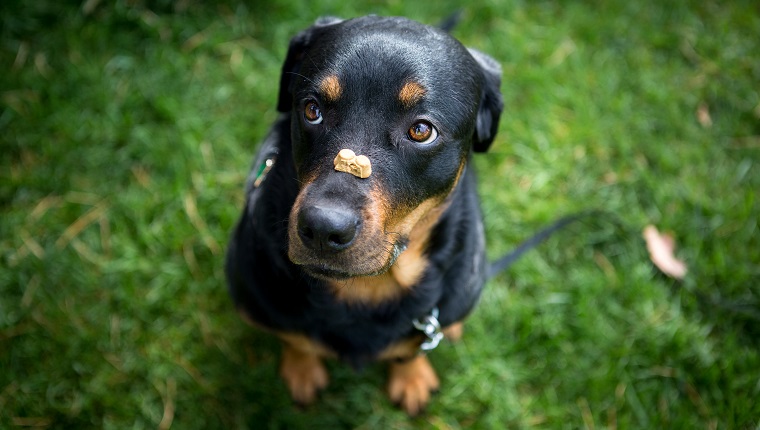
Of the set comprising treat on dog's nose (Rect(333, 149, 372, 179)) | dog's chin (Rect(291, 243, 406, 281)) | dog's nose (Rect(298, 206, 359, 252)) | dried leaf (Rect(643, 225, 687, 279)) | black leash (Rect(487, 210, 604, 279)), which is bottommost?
dried leaf (Rect(643, 225, 687, 279))

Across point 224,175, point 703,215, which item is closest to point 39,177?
point 224,175

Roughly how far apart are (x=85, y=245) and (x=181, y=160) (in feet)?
2.27

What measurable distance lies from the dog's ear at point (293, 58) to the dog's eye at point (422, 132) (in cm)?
53

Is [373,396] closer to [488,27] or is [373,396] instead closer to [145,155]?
[145,155]

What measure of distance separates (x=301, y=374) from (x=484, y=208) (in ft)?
4.48

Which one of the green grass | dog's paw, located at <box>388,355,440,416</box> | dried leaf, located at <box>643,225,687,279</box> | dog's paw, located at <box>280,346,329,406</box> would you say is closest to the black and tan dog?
dog's paw, located at <box>388,355,440,416</box>

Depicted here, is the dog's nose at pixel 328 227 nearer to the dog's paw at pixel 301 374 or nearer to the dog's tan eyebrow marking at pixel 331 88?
the dog's tan eyebrow marking at pixel 331 88

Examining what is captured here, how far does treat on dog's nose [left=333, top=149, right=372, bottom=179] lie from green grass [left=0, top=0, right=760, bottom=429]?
1.58 m

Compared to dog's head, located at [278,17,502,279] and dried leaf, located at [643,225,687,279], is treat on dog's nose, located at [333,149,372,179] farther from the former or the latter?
dried leaf, located at [643,225,687,279]

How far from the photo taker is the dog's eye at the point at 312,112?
6.72 feet

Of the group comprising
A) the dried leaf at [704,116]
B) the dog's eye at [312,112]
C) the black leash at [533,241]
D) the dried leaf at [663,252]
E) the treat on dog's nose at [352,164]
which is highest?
the dog's eye at [312,112]

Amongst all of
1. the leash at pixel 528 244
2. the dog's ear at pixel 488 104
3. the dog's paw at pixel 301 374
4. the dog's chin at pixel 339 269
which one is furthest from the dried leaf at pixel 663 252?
the dog's chin at pixel 339 269

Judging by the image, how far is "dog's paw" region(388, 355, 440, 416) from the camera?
10.0 ft

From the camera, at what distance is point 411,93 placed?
1.96 m
